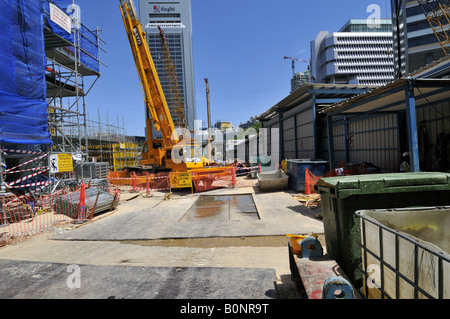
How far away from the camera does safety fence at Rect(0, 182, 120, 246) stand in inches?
278

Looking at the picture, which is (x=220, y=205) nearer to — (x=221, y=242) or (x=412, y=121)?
(x=221, y=242)

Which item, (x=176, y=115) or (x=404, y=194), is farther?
(x=176, y=115)

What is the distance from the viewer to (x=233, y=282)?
3252mm

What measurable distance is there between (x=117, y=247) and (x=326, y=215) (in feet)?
15.2

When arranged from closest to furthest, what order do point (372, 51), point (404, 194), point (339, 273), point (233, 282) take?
point (339, 273)
point (404, 194)
point (233, 282)
point (372, 51)

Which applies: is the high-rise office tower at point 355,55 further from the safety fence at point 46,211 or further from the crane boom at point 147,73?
the safety fence at point 46,211

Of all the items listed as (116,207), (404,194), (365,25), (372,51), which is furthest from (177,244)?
(365,25)

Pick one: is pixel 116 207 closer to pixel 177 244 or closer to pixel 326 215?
pixel 177 244

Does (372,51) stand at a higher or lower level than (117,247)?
higher

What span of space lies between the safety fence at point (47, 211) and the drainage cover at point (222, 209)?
129 inches

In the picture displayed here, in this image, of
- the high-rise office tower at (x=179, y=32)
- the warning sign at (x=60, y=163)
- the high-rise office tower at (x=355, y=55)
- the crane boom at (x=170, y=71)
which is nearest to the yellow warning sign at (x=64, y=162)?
the warning sign at (x=60, y=163)

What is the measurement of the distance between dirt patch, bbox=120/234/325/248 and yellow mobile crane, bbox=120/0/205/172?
7523 mm

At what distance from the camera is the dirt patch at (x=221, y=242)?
534 centimetres

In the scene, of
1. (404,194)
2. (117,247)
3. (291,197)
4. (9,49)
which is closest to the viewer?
(404,194)
